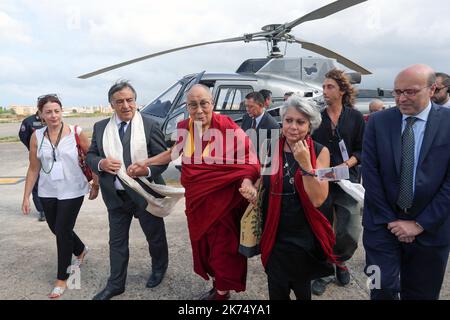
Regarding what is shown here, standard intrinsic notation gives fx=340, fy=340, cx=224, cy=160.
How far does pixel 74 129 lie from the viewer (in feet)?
10.1

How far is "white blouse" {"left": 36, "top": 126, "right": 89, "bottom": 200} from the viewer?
2861 millimetres

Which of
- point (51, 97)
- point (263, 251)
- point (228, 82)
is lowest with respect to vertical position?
point (263, 251)

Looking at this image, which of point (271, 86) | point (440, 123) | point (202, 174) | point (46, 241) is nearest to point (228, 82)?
point (271, 86)

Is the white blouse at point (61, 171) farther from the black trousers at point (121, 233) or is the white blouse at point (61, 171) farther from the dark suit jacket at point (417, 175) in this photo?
the dark suit jacket at point (417, 175)

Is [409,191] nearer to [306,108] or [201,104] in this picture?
[306,108]

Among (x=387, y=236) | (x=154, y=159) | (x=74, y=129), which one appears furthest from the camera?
(x=74, y=129)

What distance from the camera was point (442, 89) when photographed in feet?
11.3

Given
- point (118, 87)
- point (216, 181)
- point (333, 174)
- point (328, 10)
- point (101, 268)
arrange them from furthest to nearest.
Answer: point (328, 10) → point (101, 268) → point (118, 87) → point (216, 181) → point (333, 174)

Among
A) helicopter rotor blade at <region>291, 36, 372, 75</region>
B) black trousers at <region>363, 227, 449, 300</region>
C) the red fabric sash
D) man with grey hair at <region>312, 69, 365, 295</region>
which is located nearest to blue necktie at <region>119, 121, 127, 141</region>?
the red fabric sash

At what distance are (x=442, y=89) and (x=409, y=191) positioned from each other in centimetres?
211

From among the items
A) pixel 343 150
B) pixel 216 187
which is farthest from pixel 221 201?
pixel 343 150

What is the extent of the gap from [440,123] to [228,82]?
232 inches

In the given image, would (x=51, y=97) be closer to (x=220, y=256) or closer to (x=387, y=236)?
(x=220, y=256)

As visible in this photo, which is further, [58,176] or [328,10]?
[328,10]
